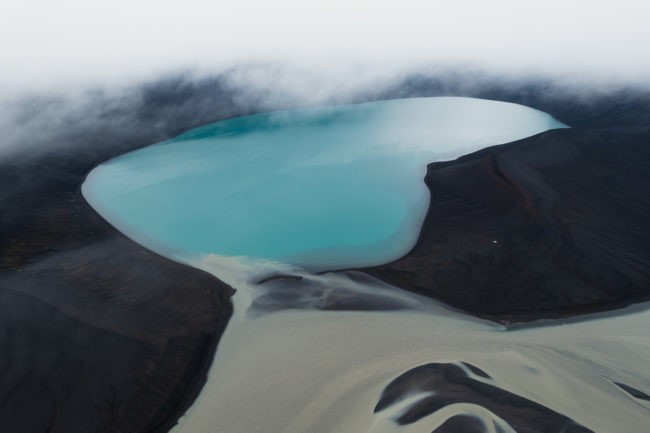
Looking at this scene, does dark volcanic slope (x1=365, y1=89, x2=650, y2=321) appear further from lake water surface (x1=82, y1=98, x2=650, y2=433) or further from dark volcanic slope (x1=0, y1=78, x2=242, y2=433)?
dark volcanic slope (x1=0, y1=78, x2=242, y2=433)

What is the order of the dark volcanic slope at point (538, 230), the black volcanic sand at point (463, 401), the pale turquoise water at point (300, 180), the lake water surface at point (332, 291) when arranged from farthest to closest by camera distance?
the pale turquoise water at point (300, 180) → the dark volcanic slope at point (538, 230) → the lake water surface at point (332, 291) → the black volcanic sand at point (463, 401)

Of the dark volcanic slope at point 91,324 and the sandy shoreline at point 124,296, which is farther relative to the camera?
the sandy shoreline at point 124,296

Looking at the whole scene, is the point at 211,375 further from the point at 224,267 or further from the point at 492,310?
the point at 492,310

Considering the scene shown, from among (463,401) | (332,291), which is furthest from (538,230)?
(463,401)

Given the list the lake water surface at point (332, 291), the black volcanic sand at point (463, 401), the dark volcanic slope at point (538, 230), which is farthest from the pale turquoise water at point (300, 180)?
the black volcanic sand at point (463, 401)

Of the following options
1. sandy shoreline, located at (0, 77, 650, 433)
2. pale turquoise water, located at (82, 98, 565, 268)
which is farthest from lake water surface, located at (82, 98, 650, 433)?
sandy shoreline, located at (0, 77, 650, 433)

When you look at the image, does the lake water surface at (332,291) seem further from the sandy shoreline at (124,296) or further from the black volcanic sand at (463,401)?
the sandy shoreline at (124,296)

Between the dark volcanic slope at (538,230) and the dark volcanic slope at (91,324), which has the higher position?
the dark volcanic slope at (538,230)
